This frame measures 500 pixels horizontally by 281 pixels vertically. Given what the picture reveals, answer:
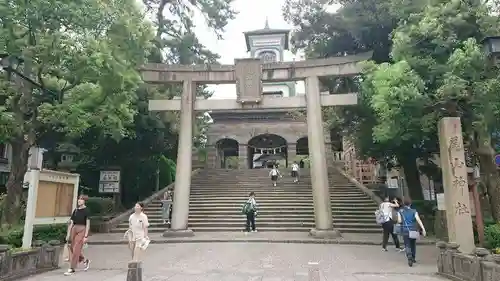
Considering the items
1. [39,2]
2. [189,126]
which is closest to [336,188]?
[189,126]

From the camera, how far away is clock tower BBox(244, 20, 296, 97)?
3678cm

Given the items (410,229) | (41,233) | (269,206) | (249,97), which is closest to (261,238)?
(269,206)

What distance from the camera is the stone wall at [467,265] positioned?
6656mm

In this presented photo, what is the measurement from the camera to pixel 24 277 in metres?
8.04

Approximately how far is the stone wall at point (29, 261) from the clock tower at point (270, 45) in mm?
29041

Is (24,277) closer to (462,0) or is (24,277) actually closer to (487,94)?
(487,94)

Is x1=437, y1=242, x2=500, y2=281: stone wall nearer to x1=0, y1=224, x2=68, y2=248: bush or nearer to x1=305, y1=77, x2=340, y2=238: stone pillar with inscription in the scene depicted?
x1=305, y1=77, x2=340, y2=238: stone pillar with inscription

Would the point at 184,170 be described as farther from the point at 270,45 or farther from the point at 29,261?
the point at 270,45

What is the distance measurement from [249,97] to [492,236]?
9.59 meters

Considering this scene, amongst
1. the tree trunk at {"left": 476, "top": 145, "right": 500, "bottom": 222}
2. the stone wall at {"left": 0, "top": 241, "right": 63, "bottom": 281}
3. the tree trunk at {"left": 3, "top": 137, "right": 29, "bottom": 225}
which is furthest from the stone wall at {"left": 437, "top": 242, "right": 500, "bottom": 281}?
the tree trunk at {"left": 3, "top": 137, "right": 29, "bottom": 225}

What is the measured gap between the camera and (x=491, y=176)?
1214 cm

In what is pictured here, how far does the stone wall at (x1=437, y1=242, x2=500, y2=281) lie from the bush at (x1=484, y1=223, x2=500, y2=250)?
3.71m

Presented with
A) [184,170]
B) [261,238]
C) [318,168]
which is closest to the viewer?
[261,238]

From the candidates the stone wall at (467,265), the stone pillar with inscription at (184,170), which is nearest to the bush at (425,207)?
the stone wall at (467,265)
